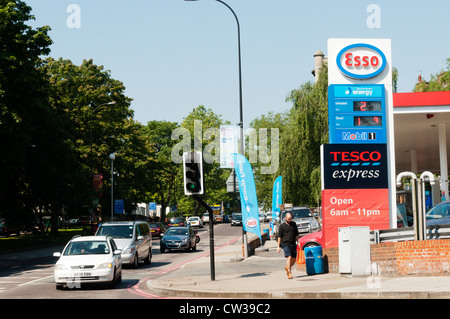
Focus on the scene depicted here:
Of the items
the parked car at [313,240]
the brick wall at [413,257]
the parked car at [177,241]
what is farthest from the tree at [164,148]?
the brick wall at [413,257]

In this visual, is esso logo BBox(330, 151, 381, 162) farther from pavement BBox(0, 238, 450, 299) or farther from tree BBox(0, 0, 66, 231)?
tree BBox(0, 0, 66, 231)

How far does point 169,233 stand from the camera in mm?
37375

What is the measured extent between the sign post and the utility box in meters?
1.87

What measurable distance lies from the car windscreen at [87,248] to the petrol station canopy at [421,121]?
1522cm

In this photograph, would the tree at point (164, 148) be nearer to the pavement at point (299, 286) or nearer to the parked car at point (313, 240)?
the parked car at point (313, 240)

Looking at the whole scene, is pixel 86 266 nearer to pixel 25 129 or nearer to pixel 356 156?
pixel 356 156

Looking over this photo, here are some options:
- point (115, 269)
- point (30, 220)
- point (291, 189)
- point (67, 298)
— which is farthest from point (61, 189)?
point (67, 298)

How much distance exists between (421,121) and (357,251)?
15.6 meters

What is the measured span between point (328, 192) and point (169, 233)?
20152 mm

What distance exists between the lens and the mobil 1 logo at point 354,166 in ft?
61.8

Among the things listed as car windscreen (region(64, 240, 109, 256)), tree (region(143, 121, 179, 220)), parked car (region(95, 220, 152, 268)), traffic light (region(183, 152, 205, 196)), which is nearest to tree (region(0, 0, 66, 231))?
parked car (region(95, 220, 152, 268))

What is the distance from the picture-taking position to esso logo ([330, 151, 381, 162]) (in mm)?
18891

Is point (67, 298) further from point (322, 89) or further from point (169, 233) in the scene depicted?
point (322, 89)

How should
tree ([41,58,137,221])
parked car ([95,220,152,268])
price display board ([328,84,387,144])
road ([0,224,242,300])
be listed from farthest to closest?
tree ([41,58,137,221]), parked car ([95,220,152,268]), price display board ([328,84,387,144]), road ([0,224,242,300])
